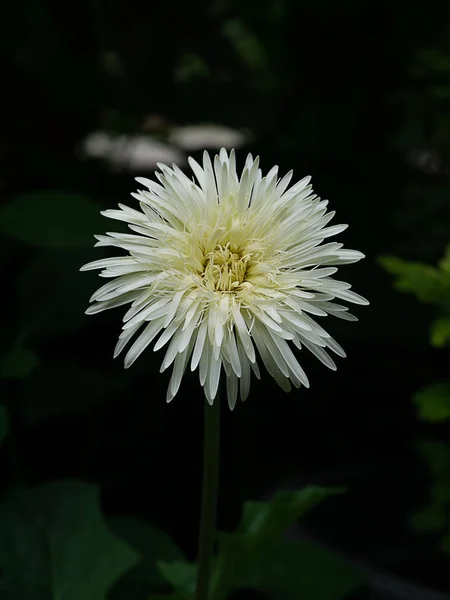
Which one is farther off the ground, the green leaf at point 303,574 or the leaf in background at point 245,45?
the leaf in background at point 245,45

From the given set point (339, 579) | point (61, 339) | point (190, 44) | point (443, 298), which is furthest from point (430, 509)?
point (190, 44)

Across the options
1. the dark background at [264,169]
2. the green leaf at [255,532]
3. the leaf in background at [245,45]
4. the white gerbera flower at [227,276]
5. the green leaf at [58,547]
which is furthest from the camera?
the leaf in background at [245,45]

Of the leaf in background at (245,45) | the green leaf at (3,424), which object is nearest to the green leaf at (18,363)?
the green leaf at (3,424)

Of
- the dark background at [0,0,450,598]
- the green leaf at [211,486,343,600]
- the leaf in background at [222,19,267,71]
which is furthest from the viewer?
the leaf in background at [222,19,267,71]

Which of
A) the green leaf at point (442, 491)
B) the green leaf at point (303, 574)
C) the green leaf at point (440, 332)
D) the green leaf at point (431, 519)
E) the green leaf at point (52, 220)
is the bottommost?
the green leaf at point (303, 574)

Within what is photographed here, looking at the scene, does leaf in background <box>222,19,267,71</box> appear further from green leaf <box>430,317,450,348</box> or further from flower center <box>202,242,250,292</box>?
flower center <box>202,242,250,292</box>

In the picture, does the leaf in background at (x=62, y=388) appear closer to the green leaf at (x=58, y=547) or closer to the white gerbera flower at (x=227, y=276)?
the green leaf at (x=58, y=547)

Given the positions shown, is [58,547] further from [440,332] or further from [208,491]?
[440,332]

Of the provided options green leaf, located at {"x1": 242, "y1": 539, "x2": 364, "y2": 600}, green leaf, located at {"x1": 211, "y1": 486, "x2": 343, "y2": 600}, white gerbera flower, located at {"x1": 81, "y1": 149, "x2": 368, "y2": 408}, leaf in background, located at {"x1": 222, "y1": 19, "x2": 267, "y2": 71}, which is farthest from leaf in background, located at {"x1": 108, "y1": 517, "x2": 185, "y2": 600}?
leaf in background, located at {"x1": 222, "y1": 19, "x2": 267, "y2": 71}
